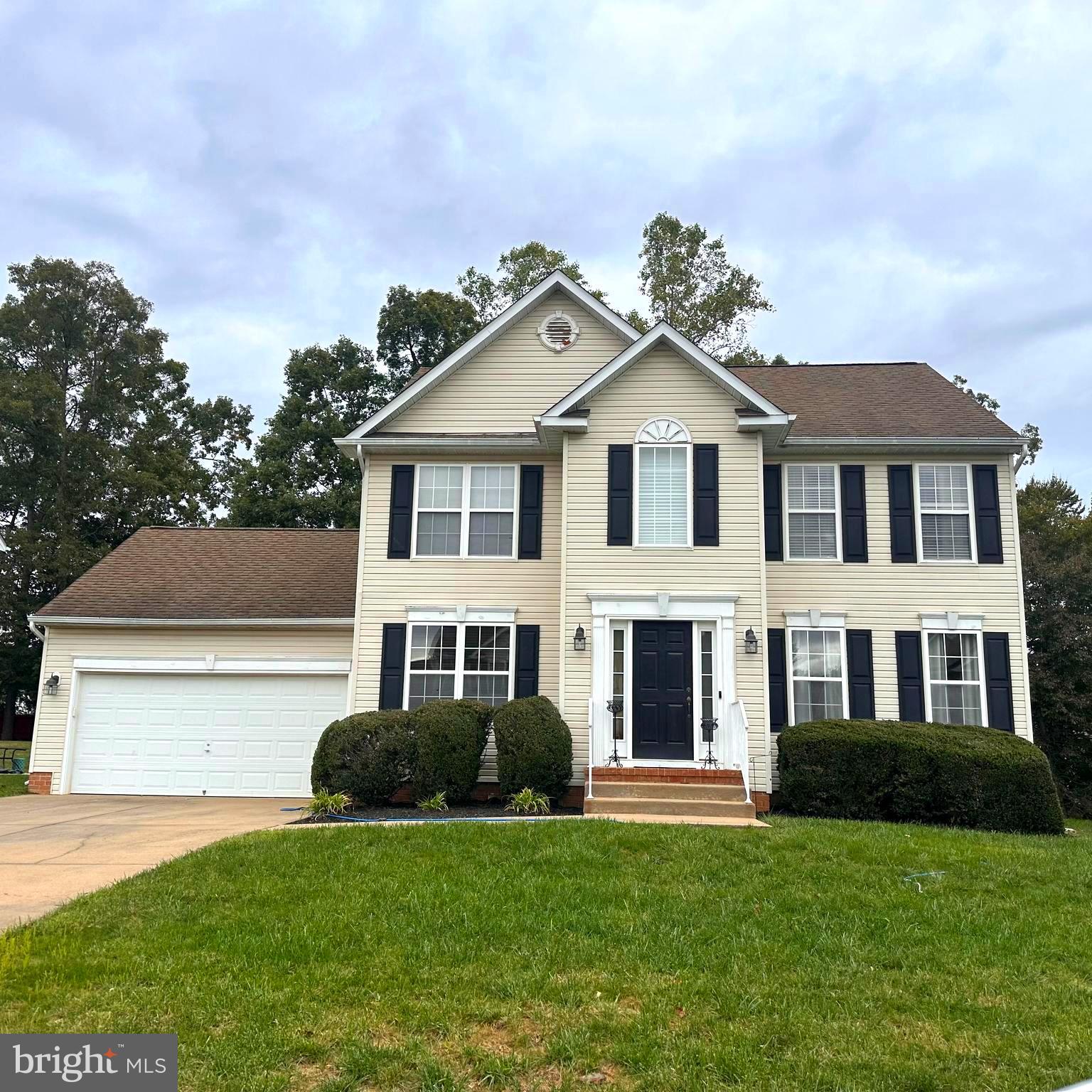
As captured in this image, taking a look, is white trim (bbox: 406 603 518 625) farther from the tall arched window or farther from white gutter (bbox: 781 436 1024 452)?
white gutter (bbox: 781 436 1024 452)

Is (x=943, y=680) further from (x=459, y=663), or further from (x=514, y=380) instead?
(x=514, y=380)

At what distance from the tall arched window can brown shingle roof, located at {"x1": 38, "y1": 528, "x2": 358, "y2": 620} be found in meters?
5.70

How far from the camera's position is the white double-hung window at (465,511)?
14.0m

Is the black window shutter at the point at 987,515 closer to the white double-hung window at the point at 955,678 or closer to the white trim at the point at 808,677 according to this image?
the white double-hung window at the point at 955,678

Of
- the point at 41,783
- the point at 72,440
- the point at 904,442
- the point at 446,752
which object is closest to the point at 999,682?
the point at 904,442

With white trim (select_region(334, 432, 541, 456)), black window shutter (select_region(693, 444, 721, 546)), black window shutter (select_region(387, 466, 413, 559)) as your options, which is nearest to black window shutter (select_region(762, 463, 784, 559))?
black window shutter (select_region(693, 444, 721, 546))

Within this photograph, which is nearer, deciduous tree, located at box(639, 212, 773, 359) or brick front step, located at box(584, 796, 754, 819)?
brick front step, located at box(584, 796, 754, 819)

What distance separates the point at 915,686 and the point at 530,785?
6.20 meters

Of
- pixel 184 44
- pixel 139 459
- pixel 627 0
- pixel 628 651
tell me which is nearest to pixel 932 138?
Result: pixel 627 0

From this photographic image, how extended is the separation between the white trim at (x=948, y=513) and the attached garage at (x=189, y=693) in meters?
9.42

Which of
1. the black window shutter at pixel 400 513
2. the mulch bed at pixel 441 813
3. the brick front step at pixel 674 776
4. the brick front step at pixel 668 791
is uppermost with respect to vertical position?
the black window shutter at pixel 400 513

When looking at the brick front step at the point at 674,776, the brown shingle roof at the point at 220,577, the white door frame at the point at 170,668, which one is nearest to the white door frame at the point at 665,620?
the brick front step at the point at 674,776

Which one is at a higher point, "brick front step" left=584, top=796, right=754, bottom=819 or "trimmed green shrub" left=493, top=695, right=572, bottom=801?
"trimmed green shrub" left=493, top=695, right=572, bottom=801

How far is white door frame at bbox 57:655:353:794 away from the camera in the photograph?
15.2 m
